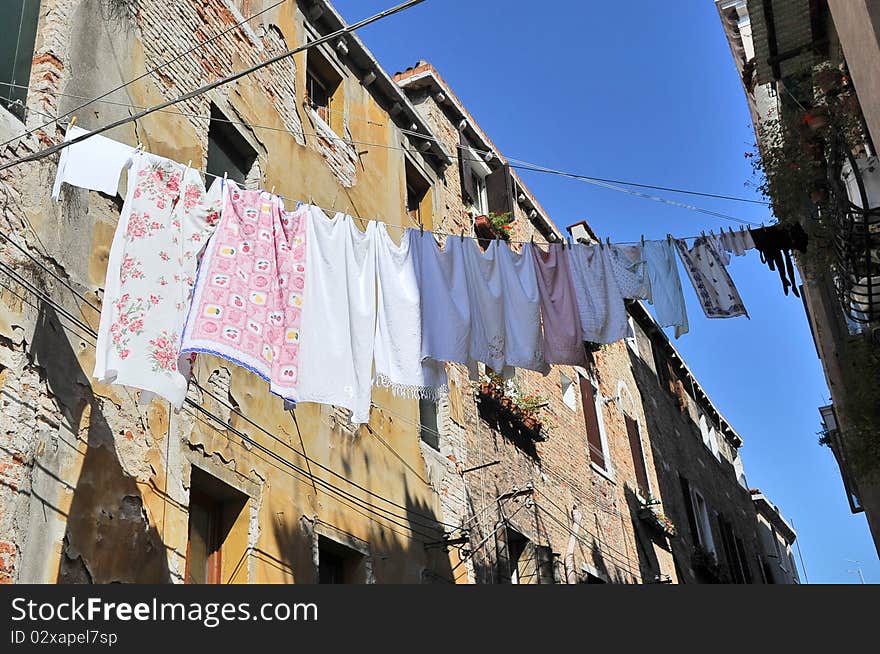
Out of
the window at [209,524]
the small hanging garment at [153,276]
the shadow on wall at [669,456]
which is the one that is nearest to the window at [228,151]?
the small hanging garment at [153,276]

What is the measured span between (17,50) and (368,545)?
517 cm

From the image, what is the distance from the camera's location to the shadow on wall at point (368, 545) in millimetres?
7805

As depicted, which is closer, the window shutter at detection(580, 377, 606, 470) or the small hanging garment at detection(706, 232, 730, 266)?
the small hanging garment at detection(706, 232, 730, 266)

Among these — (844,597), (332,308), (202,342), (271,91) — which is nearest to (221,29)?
(271,91)

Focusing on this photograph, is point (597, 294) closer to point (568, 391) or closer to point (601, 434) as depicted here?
point (568, 391)

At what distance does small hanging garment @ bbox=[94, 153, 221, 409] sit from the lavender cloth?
2885mm

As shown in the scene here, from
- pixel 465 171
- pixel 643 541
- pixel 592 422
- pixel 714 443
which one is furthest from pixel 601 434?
pixel 714 443

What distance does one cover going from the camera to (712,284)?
329 inches

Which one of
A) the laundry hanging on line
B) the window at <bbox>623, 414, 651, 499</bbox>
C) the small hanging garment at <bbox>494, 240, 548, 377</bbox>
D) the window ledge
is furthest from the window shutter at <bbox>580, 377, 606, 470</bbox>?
the small hanging garment at <bbox>494, 240, 548, 377</bbox>

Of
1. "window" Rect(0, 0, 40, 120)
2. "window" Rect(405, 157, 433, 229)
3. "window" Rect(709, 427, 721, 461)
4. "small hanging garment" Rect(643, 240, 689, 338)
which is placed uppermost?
"window" Rect(709, 427, 721, 461)

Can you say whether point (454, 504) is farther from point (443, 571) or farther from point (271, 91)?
point (271, 91)

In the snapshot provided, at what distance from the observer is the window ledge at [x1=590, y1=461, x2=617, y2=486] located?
617 inches

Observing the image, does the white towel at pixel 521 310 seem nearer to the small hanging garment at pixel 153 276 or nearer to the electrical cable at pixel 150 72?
the small hanging garment at pixel 153 276

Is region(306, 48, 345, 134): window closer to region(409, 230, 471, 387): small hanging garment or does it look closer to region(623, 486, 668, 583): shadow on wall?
region(409, 230, 471, 387): small hanging garment
